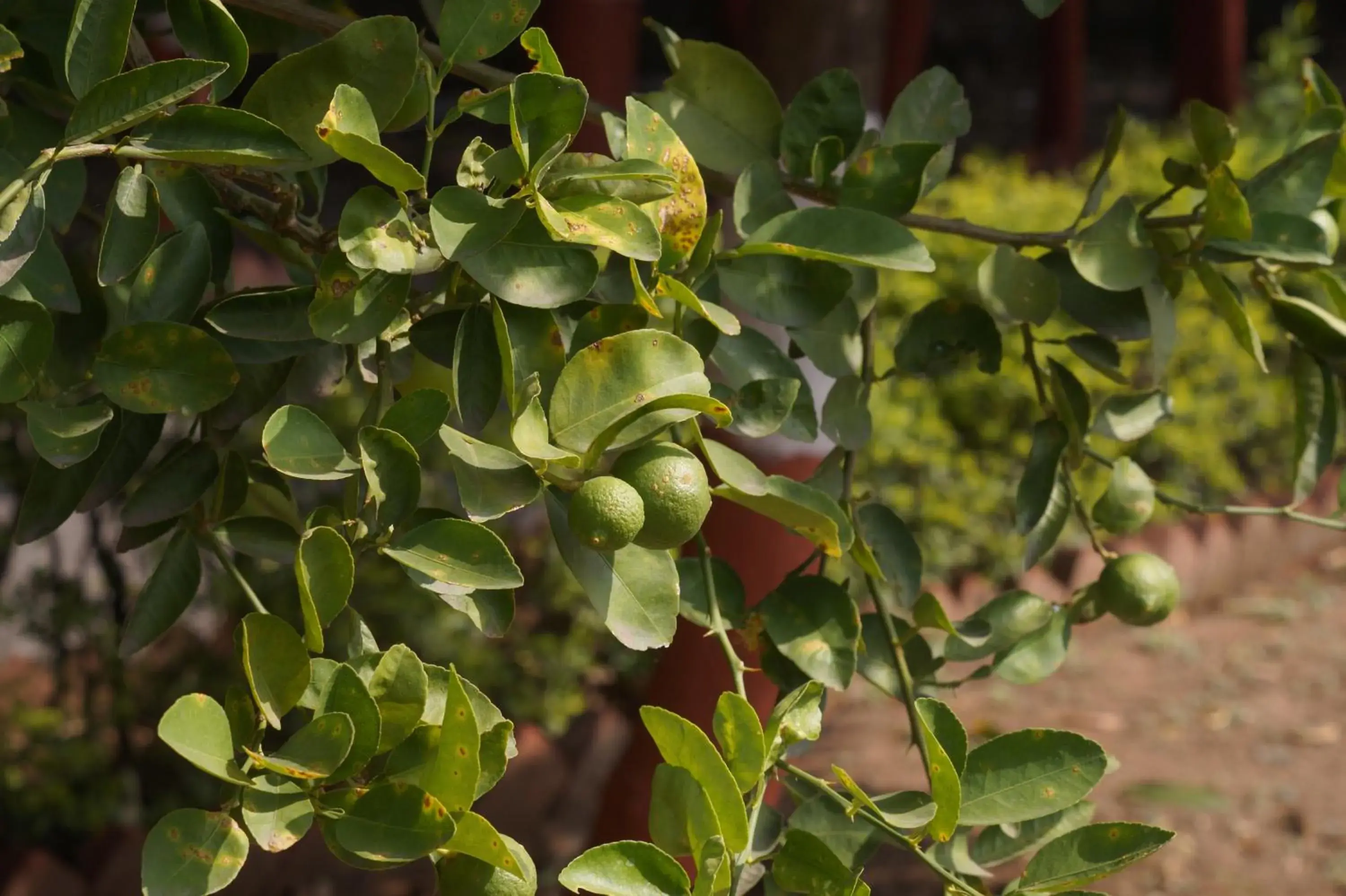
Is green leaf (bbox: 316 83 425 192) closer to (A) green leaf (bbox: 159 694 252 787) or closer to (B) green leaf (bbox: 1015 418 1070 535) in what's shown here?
(A) green leaf (bbox: 159 694 252 787)

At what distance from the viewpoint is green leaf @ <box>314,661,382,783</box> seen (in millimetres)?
637

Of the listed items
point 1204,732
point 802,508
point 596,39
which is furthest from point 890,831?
point 1204,732

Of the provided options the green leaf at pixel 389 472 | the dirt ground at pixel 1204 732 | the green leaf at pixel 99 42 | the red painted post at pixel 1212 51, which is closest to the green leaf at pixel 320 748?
the green leaf at pixel 389 472

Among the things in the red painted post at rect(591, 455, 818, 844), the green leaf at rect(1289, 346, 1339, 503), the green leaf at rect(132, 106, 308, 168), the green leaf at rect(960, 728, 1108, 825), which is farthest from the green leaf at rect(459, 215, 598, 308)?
the red painted post at rect(591, 455, 818, 844)

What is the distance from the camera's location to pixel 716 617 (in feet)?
2.79

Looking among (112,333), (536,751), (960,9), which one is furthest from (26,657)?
(960,9)

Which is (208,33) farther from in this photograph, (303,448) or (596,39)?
(596,39)

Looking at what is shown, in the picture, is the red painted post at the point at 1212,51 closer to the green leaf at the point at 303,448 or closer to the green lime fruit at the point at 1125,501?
the green lime fruit at the point at 1125,501

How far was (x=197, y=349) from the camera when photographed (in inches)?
28.6

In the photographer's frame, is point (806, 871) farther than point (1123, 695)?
No

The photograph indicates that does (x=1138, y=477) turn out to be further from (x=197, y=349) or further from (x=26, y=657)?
(x=26, y=657)

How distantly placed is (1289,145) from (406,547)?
0.75 metres

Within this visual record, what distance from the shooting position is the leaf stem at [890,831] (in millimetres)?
726

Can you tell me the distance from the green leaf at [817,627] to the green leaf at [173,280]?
15.8 inches
